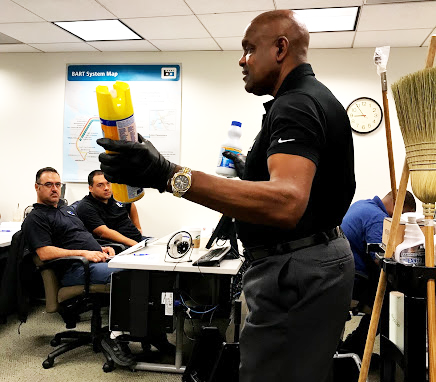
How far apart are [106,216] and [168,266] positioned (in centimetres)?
159

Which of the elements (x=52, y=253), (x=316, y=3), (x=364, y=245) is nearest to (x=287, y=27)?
(x=364, y=245)

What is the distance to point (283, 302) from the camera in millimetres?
1008

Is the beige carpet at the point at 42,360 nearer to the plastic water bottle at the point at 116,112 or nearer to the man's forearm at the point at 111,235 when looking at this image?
the man's forearm at the point at 111,235

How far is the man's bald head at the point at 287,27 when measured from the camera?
1.03 meters

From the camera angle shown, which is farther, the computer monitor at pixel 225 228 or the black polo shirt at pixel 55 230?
the black polo shirt at pixel 55 230

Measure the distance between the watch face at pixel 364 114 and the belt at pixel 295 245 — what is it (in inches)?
145

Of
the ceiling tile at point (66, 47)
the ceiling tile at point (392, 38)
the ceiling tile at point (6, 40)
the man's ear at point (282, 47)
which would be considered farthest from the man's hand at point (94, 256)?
the ceiling tile at point (392, 38)

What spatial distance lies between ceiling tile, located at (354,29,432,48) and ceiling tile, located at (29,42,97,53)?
2.82m

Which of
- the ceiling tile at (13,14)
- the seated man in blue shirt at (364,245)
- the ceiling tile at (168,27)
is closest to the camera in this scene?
the seated man in blue shirt at (364,245)

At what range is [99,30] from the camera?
4.21m

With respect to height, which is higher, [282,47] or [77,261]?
[282,47]

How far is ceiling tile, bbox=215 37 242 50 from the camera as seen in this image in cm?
430

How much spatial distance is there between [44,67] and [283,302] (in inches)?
190

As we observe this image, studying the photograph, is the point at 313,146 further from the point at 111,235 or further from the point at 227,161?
the point at 111,235
